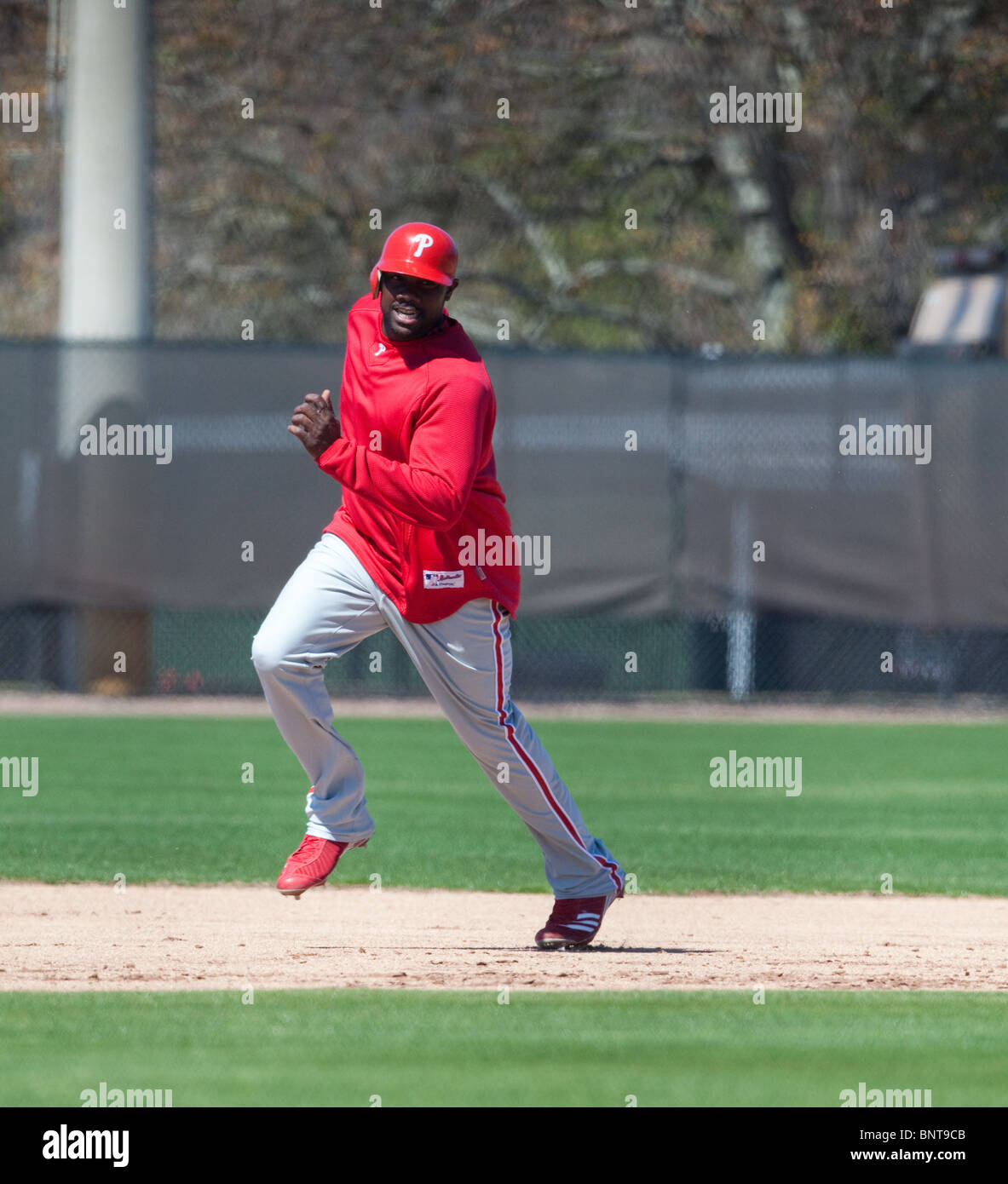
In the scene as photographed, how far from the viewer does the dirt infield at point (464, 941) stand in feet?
20.5

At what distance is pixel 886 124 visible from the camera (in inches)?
907

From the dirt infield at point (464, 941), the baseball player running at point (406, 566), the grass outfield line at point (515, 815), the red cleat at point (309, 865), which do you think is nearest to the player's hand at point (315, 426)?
the baseball player running at point (406, 566)

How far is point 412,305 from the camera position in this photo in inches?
253

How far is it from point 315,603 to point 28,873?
9.82 ft

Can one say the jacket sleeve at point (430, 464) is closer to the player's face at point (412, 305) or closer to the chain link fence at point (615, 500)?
the player's face at point (412, 305)

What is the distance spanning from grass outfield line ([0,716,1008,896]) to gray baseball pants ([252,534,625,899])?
7.03 feet

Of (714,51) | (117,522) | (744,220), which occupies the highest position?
(714,51)

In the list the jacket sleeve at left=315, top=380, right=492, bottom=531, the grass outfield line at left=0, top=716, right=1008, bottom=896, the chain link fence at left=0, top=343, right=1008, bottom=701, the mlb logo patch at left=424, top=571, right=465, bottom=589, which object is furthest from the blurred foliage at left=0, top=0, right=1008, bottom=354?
the mlb logo patch at left=424, top=571, right=465, bottom=589

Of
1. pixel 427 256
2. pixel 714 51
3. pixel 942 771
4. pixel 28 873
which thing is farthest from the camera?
pixel 714 51

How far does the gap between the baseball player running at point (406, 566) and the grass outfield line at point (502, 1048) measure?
931 mm

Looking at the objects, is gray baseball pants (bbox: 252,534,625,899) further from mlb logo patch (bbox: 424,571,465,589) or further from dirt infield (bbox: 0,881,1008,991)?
dirt infield (bbox: 0,881,1008,991)

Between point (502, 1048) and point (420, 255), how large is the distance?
2.57 meters
